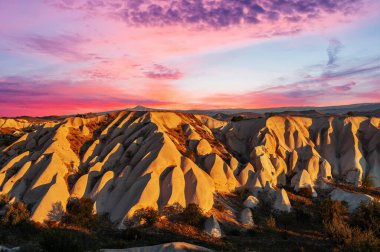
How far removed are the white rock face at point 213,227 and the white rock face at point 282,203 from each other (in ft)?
32.0

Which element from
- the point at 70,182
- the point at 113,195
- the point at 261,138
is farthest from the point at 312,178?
the point at 70,182

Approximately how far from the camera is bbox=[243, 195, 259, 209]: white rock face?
38469mm

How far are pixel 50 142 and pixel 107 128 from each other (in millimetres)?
9896

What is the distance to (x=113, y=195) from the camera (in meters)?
37.1

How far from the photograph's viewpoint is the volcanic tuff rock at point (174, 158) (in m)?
36.6

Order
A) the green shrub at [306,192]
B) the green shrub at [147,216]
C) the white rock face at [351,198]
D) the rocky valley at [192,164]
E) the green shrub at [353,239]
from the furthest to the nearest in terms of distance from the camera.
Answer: the green shrub at [306,192], the white rock face at [351,198], the rocky valley at [192,164], the green shrub at [147,216], the green shrub at [353,239]

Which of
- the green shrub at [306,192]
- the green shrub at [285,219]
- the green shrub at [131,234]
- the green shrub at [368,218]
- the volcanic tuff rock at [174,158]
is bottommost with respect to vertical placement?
the green shrub at [285,219]

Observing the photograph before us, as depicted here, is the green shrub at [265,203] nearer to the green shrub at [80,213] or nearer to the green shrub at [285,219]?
the green shrub at [285,219]

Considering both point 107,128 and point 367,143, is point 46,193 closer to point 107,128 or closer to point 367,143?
point 107,128

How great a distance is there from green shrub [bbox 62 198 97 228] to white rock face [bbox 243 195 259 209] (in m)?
17.5

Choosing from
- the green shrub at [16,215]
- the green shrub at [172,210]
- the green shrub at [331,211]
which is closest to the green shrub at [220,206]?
the green shrub at [172,210]

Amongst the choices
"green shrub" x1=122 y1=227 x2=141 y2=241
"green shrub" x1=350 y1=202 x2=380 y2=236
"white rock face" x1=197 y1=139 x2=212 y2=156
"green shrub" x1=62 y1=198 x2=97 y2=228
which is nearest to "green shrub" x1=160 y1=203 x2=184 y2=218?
"green shrub" x1=122 y1=227 x2=141 y2=241

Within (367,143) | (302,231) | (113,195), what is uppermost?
(367,143)

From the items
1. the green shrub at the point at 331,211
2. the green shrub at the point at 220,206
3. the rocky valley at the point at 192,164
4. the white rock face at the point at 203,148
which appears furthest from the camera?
the white rock face at the point at 203,148
